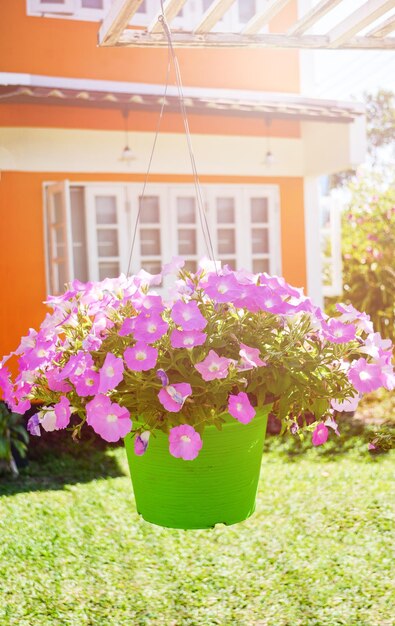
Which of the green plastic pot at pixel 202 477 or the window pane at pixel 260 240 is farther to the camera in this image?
the window pane at pixel 260 240

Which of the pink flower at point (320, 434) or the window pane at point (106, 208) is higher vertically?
the window pane at point (106, 208)

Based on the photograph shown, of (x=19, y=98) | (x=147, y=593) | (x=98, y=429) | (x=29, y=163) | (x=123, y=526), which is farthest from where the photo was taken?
(x=29, y=163)

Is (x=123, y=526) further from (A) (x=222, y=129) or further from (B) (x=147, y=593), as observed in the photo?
(A) (x=222, y=129)

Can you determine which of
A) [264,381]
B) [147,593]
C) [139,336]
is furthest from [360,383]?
[147,593]

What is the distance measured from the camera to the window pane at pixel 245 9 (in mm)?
8867

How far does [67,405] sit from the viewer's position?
6.42ft

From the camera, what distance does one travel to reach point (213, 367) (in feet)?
6.07

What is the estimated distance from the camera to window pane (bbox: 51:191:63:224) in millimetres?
7769

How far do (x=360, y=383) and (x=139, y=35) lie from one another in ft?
4.71

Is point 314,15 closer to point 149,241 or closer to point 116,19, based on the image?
point 116,19

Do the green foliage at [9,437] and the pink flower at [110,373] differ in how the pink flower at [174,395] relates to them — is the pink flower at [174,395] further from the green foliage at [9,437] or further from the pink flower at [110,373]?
the green foliage at [9,437]

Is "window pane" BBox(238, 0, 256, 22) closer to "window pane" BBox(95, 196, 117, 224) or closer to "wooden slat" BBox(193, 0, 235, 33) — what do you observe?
"window pane" BBox(95, 196, 117, 224)

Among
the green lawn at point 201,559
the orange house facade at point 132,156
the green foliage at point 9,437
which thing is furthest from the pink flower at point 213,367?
the orange house facade at point 132,156

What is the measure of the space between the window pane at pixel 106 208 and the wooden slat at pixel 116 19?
211 inches
